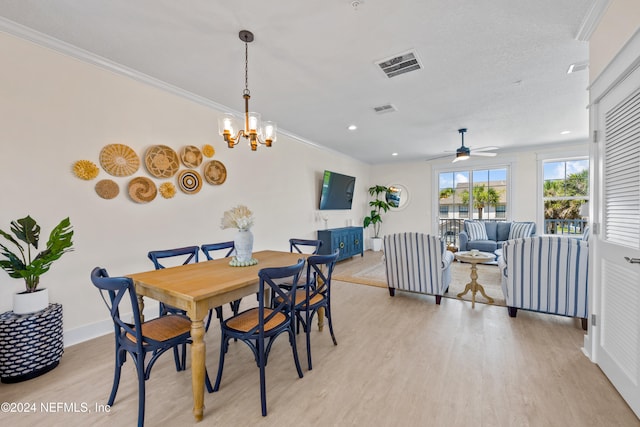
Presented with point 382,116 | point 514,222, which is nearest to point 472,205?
point 514,222

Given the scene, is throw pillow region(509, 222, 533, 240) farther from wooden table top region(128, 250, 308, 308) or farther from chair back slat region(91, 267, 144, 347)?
chair back slat region(91, 267, 144, 347)

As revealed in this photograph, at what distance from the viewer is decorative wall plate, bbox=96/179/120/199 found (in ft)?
8.46

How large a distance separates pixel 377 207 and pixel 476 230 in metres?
2.87

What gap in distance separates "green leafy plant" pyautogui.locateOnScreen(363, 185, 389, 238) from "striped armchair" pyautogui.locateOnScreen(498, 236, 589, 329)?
15.2 feet

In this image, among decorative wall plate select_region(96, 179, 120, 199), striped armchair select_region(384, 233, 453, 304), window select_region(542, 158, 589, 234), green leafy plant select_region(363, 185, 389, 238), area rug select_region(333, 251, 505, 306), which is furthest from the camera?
green leafy plant select_region(363, 185, 389, 238)

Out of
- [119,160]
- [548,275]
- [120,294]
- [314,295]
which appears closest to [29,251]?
[119,160]

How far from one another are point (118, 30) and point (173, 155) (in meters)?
1.28

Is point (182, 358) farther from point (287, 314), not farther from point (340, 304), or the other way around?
point (340, 304)

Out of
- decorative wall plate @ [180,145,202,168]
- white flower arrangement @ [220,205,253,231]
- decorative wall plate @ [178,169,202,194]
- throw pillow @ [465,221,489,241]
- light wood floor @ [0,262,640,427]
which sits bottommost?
light wood floor @ [0,262,640,427]

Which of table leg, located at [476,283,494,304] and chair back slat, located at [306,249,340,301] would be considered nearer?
chair back slat, located at [306,249,340,301]

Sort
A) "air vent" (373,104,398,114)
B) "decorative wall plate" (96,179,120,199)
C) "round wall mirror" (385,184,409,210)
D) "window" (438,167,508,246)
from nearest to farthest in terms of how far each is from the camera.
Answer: "decorative wall plate" (96,179,120,199)
"air vent" (373,104,398,114)
"window" (438,167,508,246)
"round wall mirror" (385,184,409,210)

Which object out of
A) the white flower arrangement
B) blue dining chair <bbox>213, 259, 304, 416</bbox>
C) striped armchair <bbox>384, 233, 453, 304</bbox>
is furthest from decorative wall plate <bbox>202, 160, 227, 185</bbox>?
striped armchair <bbox>384, 233, 453, 304</bbox>

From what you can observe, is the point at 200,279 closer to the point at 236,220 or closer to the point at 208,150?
the point at 236,220

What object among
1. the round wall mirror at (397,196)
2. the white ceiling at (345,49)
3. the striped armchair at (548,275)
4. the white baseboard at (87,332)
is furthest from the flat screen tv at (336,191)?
the white baseboard at (87,332)
